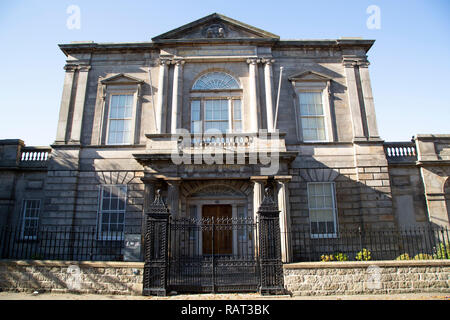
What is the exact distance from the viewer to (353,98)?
16.7m

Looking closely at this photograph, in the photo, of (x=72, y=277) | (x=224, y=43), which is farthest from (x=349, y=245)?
(x=224, y=43)

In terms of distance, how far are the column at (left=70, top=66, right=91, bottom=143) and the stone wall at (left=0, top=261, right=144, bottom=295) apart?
7.83m

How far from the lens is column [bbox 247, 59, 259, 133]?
51.9 feet

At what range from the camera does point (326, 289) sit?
31.3 feet

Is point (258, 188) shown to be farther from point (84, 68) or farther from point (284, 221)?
point (84, 68)

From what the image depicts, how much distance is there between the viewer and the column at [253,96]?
15.8 m

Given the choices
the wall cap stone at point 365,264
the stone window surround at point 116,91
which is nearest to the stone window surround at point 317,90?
the wall cap stone at point 365,264

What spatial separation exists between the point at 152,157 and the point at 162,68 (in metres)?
6.09

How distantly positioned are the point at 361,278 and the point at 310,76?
11.2 meters

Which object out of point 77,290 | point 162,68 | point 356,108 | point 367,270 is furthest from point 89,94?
point 367,270

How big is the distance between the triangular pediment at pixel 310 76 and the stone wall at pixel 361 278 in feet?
34.9

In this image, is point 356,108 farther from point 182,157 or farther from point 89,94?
point 89,94

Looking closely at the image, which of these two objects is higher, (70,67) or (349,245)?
(70,67)

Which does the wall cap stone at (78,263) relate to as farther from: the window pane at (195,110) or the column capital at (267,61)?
the column capital at (267,61)
